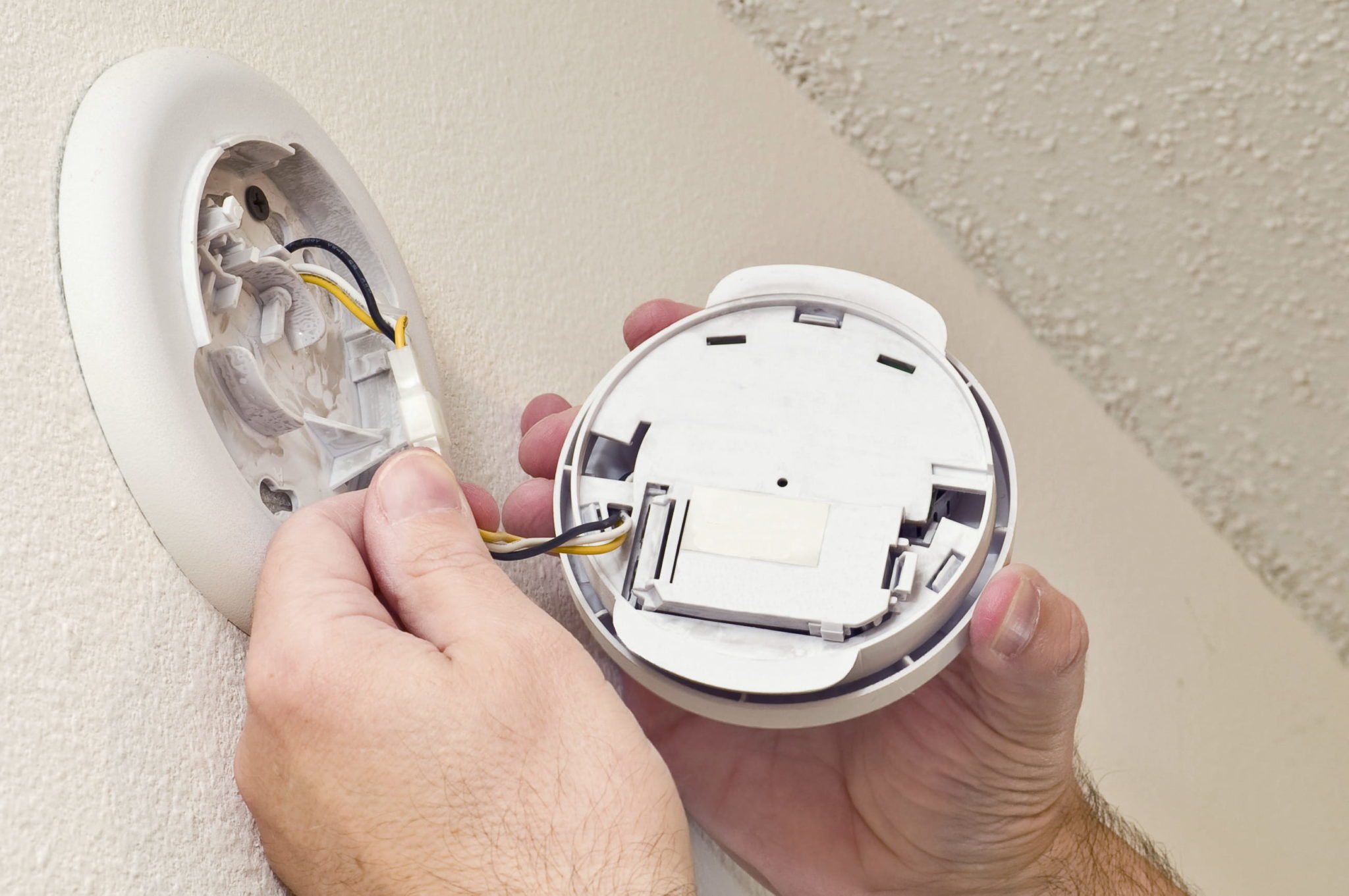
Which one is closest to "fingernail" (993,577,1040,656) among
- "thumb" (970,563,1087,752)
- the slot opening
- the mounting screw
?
"thumb" (970,563,1087,752)

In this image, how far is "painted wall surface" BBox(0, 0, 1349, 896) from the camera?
32 centimetres

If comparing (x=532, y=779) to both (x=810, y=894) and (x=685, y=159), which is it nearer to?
(x=810, y=894)

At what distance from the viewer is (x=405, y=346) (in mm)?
417

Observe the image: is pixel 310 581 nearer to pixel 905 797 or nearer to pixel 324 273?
pixel 324 273

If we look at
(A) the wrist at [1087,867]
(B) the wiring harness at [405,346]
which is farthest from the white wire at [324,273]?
(A) the wrist at [1087,867]

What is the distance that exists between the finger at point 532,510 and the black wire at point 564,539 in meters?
0.08

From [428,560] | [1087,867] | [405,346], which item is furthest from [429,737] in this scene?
[1087,867]

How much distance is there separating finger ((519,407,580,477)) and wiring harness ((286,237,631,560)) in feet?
0.28

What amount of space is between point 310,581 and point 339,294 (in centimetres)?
13

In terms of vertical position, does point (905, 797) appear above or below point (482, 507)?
below

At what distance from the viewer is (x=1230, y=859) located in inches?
33.5

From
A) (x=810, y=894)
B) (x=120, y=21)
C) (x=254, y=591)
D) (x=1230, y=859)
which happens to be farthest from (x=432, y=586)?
(x=1230, y=859)

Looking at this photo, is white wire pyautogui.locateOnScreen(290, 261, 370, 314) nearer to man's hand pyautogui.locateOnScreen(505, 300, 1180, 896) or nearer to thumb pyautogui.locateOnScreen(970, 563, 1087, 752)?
man's hand pyautogui.locateOnScreen(505, 300, 1180, 896)

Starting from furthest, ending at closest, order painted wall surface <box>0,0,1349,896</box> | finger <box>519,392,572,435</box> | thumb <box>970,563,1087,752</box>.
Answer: finger <box>519,392,572,435</box>
thumb <box>970,563,1087,752</box>
painted wall surface <box>0,0,1349,896</box>
